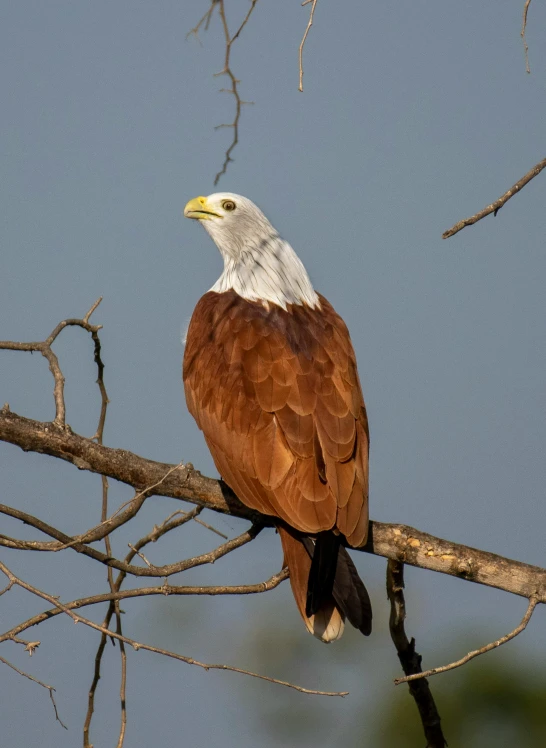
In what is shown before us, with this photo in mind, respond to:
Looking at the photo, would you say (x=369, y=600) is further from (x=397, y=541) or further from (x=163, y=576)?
(x=163, y=576)

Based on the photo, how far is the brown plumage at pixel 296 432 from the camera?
11.5 ft

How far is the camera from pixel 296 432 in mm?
3709

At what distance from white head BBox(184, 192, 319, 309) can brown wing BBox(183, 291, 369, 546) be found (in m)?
0.24

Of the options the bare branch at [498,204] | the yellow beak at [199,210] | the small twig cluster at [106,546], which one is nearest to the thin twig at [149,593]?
the small twig cluster at [106,546]

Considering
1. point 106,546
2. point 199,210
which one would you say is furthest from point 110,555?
point 199,210

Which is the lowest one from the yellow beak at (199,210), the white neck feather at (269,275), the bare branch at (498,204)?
the bare branch at (498,204)

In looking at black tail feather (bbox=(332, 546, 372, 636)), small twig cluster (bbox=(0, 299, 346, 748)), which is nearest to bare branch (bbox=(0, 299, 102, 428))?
small twig cluster (bbox=(0, 299, 346, 748))

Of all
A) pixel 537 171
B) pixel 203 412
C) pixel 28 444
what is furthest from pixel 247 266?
pixel 537 171

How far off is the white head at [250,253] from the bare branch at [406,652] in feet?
4.47

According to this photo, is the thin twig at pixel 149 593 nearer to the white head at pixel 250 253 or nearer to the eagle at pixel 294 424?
the eagle at pixel 294 424

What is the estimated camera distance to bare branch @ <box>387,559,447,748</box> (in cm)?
375

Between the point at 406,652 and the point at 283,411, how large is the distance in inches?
43.3

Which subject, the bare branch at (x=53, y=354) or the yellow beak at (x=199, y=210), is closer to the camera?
the bare branch at (x=53, y=354)

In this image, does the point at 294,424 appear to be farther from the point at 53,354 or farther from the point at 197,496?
the point at 53,354
